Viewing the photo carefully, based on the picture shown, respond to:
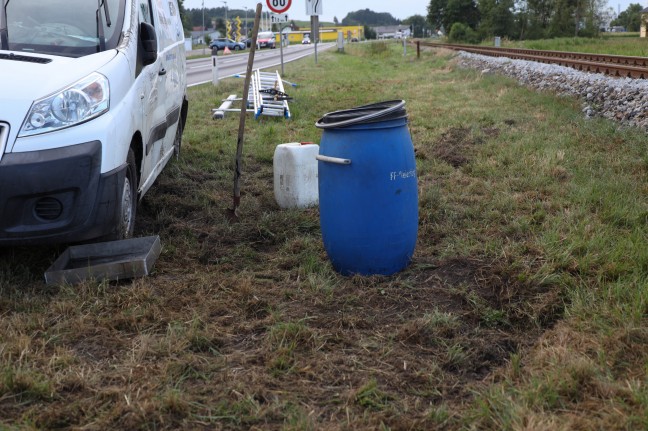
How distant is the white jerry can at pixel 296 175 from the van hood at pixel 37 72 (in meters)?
1.87

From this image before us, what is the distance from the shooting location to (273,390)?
291 centimetres

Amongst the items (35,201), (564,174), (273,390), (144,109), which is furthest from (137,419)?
(564,174)

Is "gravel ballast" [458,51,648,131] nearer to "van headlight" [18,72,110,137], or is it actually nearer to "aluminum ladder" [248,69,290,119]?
"aluminum ladder" [248,69,290,119]

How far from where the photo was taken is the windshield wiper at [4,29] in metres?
4.49

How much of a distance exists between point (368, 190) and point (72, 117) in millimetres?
1745

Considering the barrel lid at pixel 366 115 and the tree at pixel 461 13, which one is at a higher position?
the tree at pixel 461 13

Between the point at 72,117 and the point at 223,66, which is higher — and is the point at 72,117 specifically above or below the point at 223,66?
below

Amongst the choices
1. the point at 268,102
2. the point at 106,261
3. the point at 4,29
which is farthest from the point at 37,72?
the point at 268,102

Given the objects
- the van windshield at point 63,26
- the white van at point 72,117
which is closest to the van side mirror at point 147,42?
the white van at point 72,117

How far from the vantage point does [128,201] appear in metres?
4.46

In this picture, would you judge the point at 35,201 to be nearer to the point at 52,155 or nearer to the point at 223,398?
the point at 52,155

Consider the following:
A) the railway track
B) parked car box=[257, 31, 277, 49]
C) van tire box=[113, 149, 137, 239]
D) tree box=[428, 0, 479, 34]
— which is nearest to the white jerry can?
van tire box=[113, 149, 137, 239]

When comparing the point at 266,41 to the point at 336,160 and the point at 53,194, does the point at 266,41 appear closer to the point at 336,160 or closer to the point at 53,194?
the point at 336,160

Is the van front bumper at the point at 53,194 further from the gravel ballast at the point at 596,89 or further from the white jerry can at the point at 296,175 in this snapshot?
the gravel ballast at the point at 596,89
